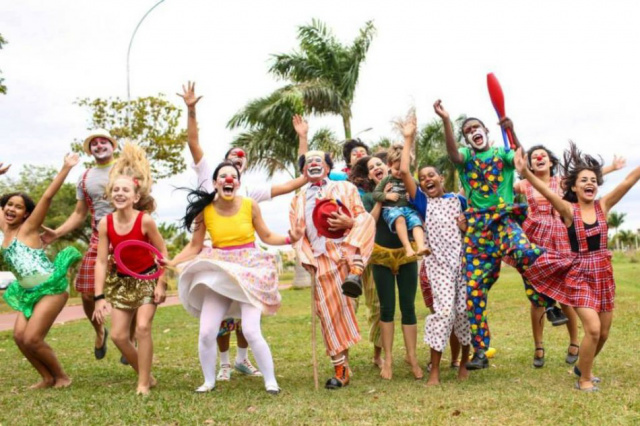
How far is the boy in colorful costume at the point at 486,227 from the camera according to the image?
6375 mm

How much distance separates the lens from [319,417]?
5074mm

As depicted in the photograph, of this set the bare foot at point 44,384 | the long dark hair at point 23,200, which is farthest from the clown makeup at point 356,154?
the bare foot at point 44,384

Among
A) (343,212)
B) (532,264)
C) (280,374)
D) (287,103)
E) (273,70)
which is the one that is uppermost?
(273,70)

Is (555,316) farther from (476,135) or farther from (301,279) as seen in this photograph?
(301,279)

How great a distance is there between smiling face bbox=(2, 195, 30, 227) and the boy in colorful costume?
424 cm

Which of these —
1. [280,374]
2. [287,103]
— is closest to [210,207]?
[280,374]

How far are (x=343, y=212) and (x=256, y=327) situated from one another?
1368 mm

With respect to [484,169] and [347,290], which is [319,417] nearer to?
[347,290]

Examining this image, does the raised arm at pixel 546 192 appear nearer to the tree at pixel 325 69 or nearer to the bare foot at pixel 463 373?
the bare foot at pixel 463 373

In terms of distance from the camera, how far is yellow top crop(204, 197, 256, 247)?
6.34 m

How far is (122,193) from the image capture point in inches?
248

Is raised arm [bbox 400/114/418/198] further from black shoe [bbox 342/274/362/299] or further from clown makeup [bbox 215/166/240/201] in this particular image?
clown makeup [bbox 215/166/240/201]

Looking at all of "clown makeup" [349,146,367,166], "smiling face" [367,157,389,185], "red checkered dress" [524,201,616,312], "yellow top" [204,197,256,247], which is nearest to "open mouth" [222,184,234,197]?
"yellow top" [204,197,256,247]

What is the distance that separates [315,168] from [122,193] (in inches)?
73.0
